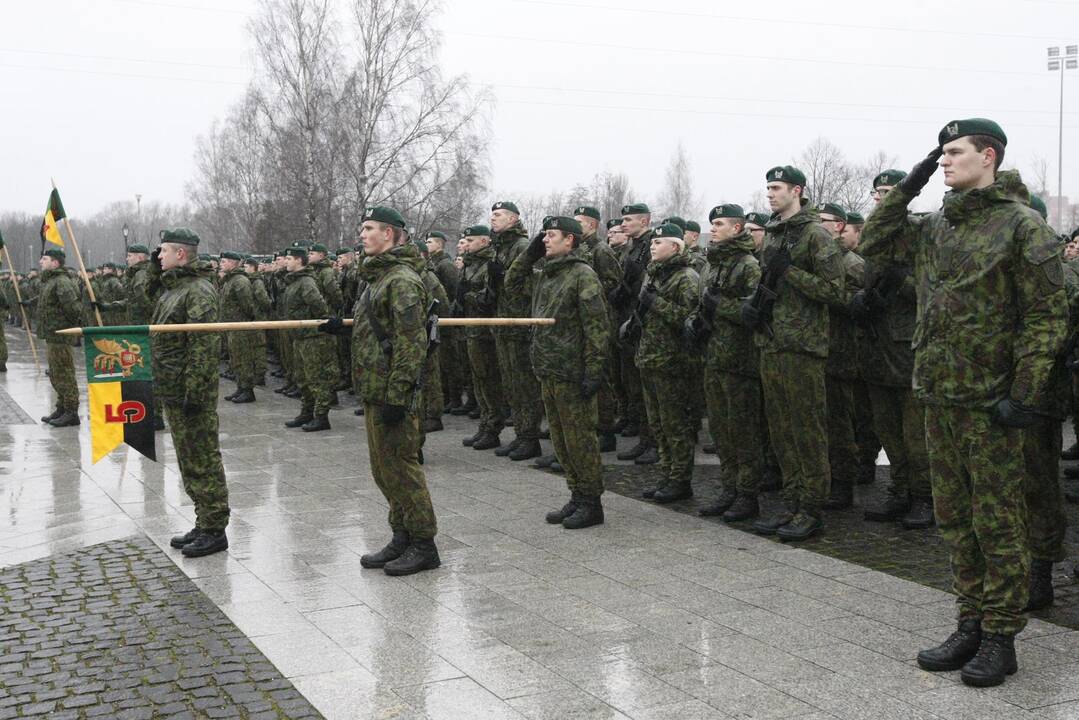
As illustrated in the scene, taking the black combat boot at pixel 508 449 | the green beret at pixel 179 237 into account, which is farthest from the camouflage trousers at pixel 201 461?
the black combat boot at pixel 508 449

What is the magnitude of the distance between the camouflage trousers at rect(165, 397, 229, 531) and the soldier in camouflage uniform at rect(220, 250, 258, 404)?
34.0 feet

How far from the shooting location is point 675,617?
20.2ft

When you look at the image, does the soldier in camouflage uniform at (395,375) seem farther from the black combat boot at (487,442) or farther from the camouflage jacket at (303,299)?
the camouflage jacket at (303,299)

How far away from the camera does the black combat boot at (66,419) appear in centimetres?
1527

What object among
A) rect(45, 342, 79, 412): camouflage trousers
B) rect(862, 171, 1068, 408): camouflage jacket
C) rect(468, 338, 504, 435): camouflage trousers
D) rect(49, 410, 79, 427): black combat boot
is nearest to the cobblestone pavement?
rect(862, 171, 1068, 408): camouflage jacket

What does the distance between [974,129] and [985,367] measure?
1.14m

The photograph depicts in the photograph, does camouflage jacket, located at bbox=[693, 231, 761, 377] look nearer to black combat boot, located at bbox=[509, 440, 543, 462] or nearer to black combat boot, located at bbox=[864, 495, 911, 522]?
black combat boot, located at bbox=[864, 495, 911, 522]

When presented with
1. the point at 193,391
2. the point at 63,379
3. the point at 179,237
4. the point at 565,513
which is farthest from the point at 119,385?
the point at 63,379

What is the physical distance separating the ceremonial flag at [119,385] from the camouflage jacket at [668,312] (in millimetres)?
4173

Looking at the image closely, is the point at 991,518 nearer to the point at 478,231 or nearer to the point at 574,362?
the point at 574,362

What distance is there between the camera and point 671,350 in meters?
9.46

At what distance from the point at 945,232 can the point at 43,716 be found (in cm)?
482

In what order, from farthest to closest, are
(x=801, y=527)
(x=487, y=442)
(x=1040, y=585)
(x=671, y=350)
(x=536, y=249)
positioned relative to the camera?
(x=487, y=442), (x=671, y=350), (x=536, y=249), (x=801, y=527), (x=1040, y=585)

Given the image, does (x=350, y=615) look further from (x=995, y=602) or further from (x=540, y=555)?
(x=995, y=602)
